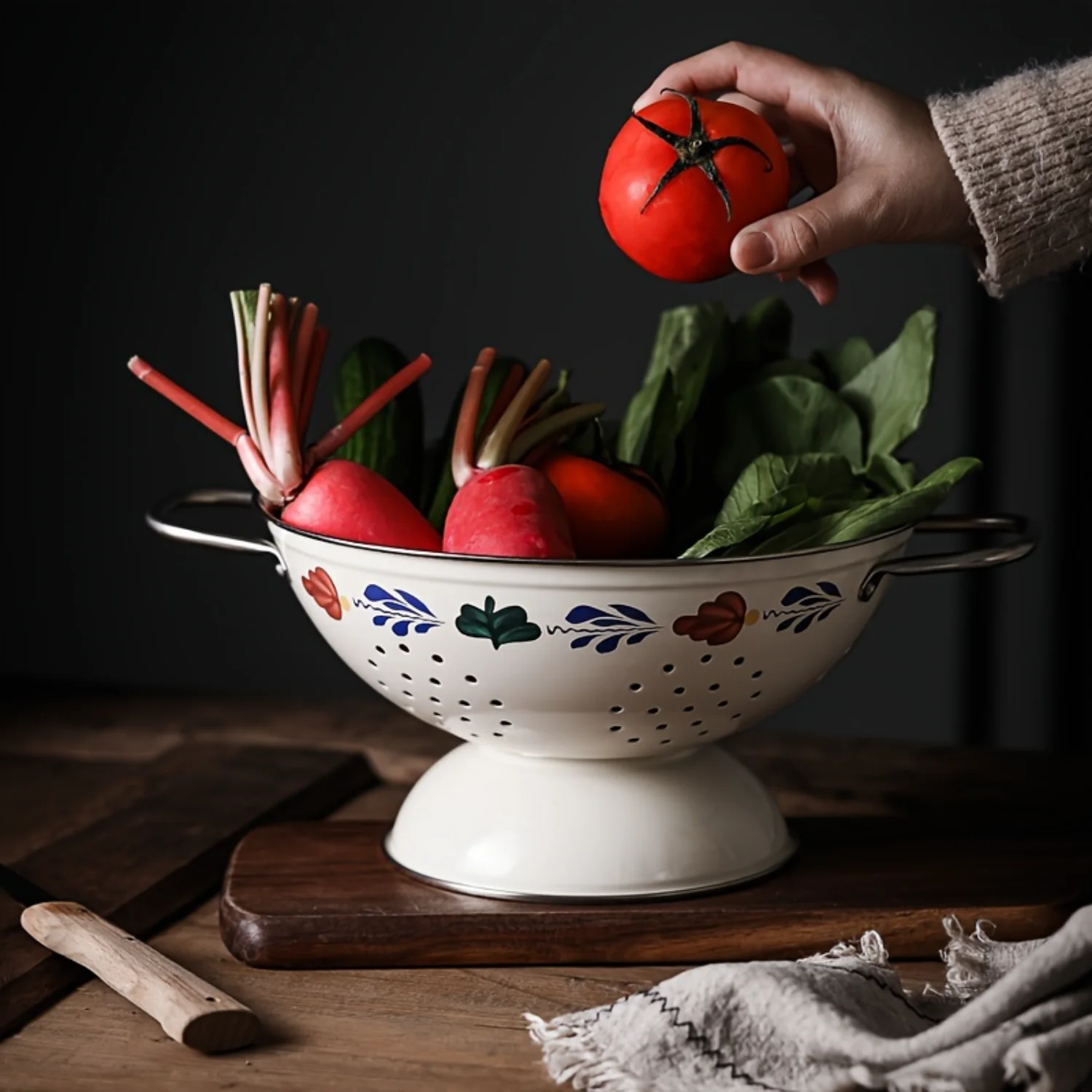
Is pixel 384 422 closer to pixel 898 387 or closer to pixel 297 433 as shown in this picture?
pixel 297 433

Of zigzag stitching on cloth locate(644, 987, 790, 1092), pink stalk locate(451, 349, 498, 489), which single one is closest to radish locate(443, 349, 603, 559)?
pink stalk locate(451, 349, 498, 489)

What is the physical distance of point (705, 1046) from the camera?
653 mm

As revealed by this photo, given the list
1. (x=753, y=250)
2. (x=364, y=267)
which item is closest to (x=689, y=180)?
(x=753, y=250)

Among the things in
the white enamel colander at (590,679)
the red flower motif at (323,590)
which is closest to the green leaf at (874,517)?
the white enamel colander at (590,679)

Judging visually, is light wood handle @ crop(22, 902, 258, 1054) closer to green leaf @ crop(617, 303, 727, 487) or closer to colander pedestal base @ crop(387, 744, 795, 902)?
colander pedestal base @ crop(387, 744, 795, 902)

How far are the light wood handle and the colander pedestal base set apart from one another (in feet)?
0.51

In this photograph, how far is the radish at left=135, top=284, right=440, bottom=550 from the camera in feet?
2.56

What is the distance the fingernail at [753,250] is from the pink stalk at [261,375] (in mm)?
255

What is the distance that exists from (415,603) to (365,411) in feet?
0.52

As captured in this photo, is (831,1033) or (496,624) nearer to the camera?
(831,1033)

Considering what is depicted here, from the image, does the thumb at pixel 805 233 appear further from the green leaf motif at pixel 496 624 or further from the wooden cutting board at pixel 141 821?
the wooden cutting board at pixel 141 821

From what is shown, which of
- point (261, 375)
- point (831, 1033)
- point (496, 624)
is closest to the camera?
point (831, 1033)

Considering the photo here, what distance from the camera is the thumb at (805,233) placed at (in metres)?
0.76

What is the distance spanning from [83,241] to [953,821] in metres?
0.98
